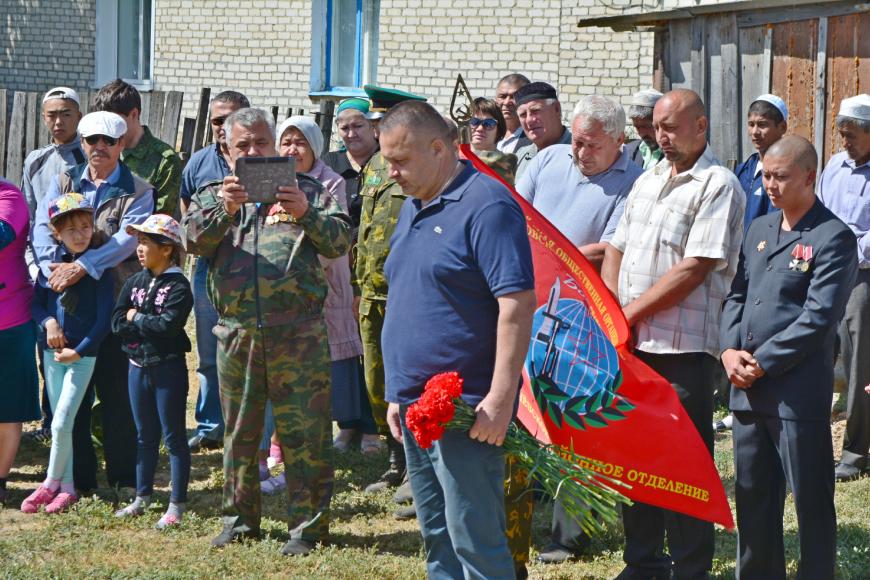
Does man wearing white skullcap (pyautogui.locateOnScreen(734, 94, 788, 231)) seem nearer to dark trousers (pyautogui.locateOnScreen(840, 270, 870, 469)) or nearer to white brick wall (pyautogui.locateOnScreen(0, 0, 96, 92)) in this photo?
dark trousers (pyautogui.locateOnScreen(840, 270, 870, 469))

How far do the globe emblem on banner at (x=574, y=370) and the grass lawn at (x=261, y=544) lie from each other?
112cm

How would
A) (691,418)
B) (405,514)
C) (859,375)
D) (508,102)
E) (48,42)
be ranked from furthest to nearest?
(48,42) → (508,102) → (859,375) → (405,514) → (691,418)

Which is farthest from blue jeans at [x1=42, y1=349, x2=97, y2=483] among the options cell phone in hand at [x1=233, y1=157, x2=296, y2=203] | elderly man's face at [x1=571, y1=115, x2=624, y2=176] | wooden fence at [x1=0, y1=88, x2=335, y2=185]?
wooden fence at [x1=0, y1=88, x2=335, y2=185]

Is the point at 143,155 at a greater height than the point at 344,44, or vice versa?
the point at 344,44

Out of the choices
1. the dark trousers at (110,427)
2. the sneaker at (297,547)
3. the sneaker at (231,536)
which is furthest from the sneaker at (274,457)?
the sneaker at (297,547)

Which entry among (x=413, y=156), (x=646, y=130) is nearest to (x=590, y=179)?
(x=413, y=156)

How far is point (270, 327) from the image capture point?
17.9 feet

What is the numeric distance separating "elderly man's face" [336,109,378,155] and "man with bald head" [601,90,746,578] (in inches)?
104

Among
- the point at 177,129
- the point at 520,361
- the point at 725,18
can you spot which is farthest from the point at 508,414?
the point at 177,129

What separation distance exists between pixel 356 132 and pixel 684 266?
3.02 m

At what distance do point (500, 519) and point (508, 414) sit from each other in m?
0.42

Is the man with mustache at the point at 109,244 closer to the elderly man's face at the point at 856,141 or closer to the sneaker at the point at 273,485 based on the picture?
the sneaker at the point at 273,485

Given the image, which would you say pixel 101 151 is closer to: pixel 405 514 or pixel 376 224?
pixel 376 224

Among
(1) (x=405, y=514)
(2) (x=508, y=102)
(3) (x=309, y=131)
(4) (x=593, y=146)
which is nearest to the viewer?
(4) (x=593, y=146)
